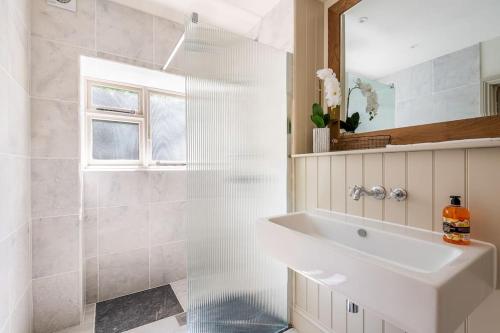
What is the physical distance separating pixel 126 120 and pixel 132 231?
3.21 feet

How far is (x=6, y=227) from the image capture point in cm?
96

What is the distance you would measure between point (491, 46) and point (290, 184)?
107 centimetres

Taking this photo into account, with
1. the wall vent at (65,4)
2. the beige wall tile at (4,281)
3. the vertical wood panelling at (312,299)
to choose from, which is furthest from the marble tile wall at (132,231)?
the vertical wood panelling at (312,299)

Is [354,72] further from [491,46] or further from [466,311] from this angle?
[466,311]

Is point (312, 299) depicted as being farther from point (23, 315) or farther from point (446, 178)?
point (23, 315)

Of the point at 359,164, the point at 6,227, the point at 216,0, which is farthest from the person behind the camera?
the point at 216,0

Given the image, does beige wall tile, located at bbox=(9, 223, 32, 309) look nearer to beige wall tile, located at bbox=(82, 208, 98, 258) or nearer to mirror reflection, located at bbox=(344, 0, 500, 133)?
beige wall tile, located at bbox=(82, 208, 98, 258)

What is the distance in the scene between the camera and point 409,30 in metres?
1.09

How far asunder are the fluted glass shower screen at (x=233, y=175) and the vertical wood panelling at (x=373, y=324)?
0.51 meters

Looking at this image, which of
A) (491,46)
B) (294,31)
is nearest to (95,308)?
(294,31)

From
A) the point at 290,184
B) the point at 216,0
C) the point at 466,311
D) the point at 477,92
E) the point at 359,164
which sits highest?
the point at 216,0

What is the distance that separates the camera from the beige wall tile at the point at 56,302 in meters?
1.36

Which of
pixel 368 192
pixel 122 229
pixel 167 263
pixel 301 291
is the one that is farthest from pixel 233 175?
pixel 167 263

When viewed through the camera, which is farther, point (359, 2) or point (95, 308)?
point (95, 308)
